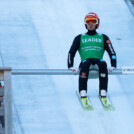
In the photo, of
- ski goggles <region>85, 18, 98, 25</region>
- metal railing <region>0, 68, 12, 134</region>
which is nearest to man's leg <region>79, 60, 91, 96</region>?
ski goggles <region>85, 18, 98, 25</region>

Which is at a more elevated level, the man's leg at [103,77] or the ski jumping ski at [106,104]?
the man's leg at [103,77]

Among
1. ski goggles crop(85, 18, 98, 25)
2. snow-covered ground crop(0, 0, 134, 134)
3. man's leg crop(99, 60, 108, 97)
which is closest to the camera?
snow-covered ground crop(0, 0, 134, 134)

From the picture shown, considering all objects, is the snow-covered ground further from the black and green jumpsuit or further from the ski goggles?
the ski goggles

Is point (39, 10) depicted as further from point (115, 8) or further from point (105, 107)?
point (105, 107)

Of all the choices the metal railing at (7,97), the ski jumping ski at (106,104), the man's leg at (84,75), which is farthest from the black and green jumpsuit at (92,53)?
the metal railing at (7,97)

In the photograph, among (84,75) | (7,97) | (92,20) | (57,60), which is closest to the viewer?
(7,97)

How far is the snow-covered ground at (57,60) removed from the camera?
778cm

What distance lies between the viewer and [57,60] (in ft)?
30.5

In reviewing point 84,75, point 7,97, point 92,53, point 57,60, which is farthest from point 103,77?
point 7,97

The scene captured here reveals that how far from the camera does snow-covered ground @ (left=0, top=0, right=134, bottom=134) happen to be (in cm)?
778

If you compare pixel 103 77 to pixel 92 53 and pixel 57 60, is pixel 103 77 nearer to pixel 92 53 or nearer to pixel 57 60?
pixel 92 53

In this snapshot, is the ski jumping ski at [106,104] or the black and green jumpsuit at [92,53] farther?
the ski jumping ski at [106,104]

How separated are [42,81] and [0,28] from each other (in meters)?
1.87

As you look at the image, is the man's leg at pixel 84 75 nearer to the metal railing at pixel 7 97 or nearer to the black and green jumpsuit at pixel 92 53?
the black and green jumpsuit at pixel 92 53
